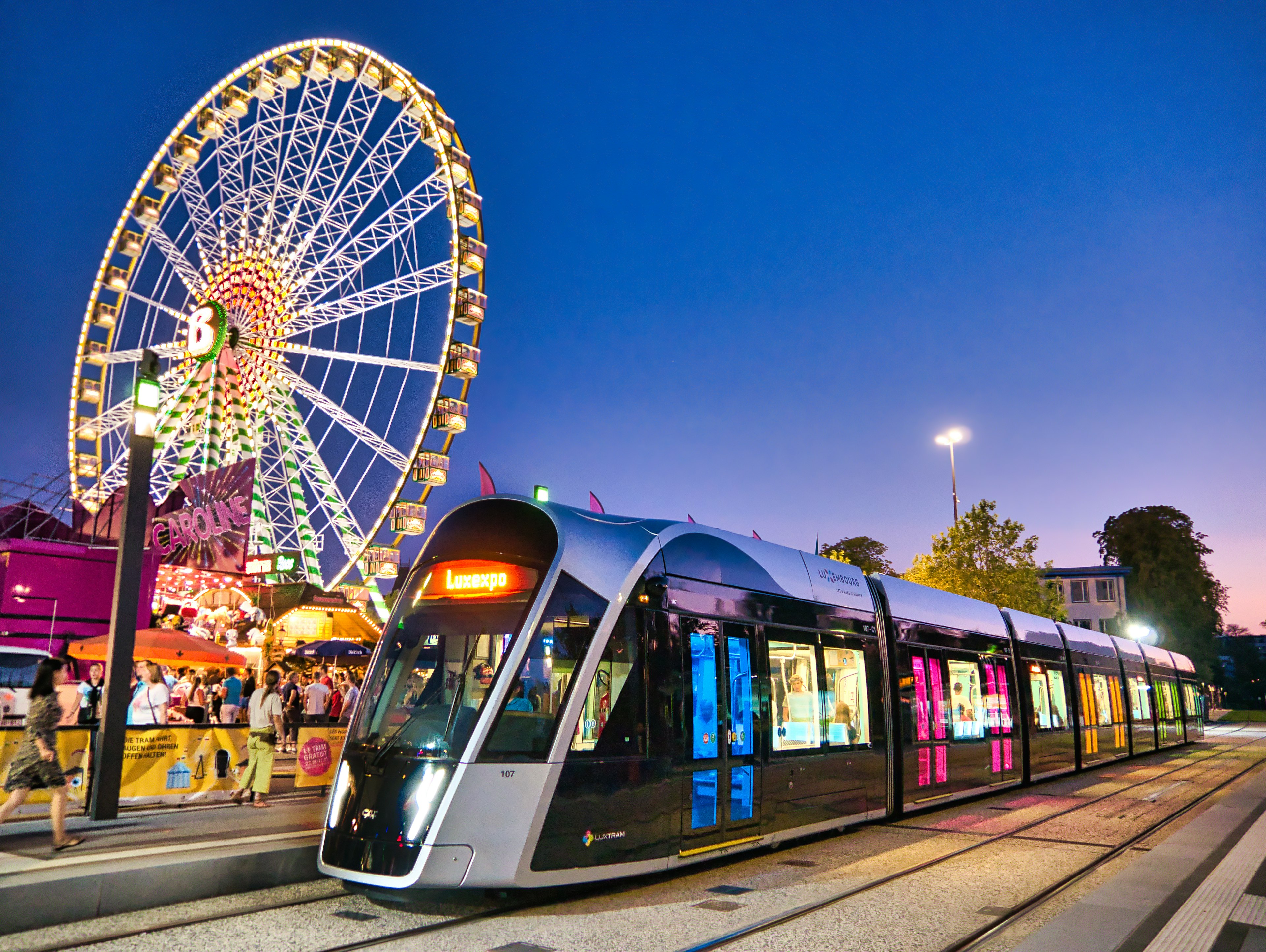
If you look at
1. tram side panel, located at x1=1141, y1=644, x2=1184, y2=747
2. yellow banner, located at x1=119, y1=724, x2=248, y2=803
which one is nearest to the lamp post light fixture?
tram side panel, located at x1=1141, y1=644, x2=1184, y2=747

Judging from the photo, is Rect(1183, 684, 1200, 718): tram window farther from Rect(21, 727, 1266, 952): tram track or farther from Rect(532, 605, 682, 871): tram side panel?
Rect(532, 605, 682, 871): tram side panel

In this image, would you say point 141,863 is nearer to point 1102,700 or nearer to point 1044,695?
point 1044,695

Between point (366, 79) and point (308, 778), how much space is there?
17.6 m

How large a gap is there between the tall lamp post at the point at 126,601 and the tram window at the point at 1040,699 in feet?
42.8

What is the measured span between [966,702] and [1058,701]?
4846 mm

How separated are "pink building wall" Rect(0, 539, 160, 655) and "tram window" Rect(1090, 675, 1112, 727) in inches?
899

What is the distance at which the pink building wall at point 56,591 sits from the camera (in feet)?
79.6

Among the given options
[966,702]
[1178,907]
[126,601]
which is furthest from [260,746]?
[1178,907]

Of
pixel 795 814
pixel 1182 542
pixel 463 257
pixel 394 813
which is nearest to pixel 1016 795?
pixel 795 814

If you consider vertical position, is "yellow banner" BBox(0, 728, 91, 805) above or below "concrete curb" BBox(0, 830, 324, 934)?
above

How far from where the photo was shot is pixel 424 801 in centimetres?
634

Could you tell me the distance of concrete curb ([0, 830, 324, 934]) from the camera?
6227 millimetres

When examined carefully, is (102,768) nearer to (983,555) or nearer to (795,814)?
(795,814)

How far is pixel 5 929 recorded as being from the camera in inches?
240
